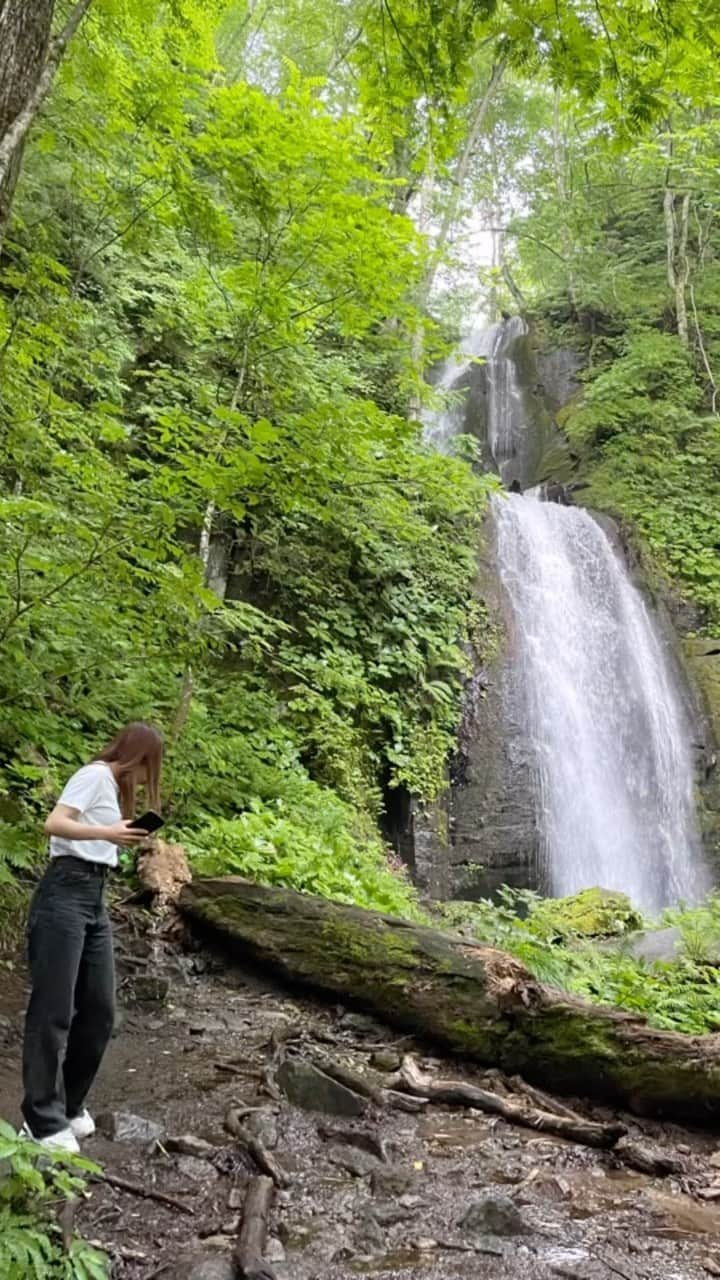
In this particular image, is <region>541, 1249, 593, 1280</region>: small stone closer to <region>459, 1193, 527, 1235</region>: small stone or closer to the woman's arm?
<region>459, 1193, 527, 1235</region>: small stone

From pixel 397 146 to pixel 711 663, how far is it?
37.3 ft

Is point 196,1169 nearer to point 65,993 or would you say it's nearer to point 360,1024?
point 65,993

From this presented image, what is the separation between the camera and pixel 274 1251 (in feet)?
7.89

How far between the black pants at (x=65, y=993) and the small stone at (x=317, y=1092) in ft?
3.56

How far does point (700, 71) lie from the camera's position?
3.70m

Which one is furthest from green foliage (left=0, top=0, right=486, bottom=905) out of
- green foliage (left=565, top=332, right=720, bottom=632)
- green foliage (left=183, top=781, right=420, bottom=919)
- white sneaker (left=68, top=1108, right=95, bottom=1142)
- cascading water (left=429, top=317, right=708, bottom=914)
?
green foliage (left=565, top=332, right=720, bottom=632)

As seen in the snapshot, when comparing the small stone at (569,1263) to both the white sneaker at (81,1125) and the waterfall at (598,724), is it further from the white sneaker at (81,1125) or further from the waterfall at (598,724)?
the waterfall at (598,724)

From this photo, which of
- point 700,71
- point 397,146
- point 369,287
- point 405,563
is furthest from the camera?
point 397,146

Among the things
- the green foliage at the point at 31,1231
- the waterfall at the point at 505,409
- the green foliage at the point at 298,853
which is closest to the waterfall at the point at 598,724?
the green foliage at the point at 298,853

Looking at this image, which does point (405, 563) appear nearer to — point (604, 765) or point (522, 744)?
point (522, 744)

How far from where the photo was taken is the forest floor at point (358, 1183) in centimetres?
242

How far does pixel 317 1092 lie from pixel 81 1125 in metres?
1.15

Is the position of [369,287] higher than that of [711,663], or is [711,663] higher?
[369,287]

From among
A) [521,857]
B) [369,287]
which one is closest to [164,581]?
[369,287]
